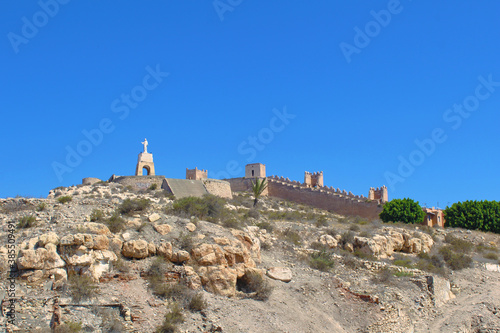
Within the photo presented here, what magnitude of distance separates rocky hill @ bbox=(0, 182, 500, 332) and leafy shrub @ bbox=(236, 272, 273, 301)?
0.03 metres

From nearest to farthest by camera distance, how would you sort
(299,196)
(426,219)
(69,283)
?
(69,283) < (426,219) < (299,196)

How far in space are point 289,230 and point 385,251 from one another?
477cm

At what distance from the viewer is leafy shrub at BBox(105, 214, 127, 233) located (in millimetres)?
15828

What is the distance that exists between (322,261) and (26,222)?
10875 millimetres

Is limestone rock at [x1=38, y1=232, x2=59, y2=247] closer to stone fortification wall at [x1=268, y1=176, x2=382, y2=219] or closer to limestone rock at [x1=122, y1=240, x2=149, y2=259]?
limestone rock at [x1=122, y1=240, x2=149, y2=259]

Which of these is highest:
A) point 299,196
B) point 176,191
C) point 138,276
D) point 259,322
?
point 299,196

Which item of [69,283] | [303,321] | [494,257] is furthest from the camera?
[494,257]

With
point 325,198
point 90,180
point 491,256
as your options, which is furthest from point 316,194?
point 491,256

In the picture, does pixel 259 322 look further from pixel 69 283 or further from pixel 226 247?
pixel 69 283

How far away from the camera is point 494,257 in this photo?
27.8 meters

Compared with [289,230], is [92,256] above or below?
A: below

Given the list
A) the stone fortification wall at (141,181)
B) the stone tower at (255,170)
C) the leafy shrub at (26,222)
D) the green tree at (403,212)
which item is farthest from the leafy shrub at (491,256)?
the stone tower at (255,170)

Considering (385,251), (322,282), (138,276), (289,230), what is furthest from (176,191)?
(138,276)

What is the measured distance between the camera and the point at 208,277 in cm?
1493
